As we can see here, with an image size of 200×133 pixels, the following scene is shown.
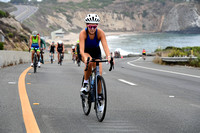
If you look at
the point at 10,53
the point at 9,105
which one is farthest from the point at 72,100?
the point at 10,53

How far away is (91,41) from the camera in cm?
688

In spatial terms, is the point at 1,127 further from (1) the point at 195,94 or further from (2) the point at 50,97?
(1) the point at 195,94

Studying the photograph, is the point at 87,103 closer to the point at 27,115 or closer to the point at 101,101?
the point at 101,101

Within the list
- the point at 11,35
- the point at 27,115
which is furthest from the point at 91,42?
the point at 11,35

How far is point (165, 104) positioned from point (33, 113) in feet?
10.1

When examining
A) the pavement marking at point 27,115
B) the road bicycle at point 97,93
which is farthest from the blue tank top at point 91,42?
the pavement marking at point 27,115

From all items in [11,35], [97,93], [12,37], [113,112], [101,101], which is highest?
[11,35]

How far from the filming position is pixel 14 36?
59.4 metres

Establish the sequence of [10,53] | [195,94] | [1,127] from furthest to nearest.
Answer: [10,53] < [195,94] < [1,127]

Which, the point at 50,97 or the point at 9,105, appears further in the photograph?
the point at 50,97

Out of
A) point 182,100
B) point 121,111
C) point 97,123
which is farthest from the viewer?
point 182,100

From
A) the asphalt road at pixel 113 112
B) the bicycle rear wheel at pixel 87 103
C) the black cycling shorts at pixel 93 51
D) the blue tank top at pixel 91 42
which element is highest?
the blue tank top at pixel 91 42

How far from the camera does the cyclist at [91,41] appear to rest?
6.64 m

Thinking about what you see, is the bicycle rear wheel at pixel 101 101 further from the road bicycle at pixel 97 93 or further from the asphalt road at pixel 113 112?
the asphalt road at pixel 113 112
